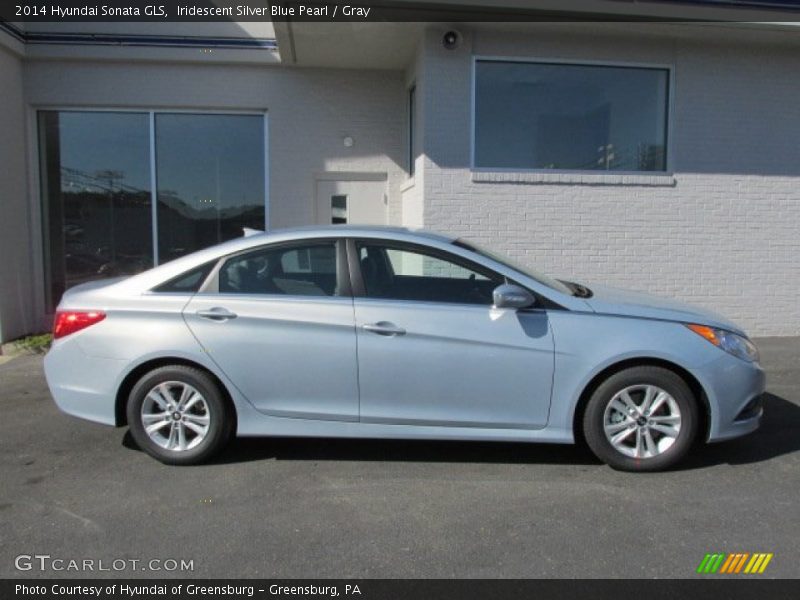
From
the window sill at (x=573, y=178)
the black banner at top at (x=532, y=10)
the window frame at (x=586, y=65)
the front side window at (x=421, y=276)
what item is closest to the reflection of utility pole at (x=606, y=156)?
the window frame at (x=586, y=65)

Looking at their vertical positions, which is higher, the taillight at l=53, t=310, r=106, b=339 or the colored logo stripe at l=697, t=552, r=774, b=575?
the taillight at l=53, t=310, r=106, b=339

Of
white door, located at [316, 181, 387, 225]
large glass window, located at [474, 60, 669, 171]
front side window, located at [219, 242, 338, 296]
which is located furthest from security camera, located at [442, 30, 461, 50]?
front side window, located at [219, 242, 338, 296]

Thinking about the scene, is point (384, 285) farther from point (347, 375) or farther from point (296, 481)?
point (296, 481)

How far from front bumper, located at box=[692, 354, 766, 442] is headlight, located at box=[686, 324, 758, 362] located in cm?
6

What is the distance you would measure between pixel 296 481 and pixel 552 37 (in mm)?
6490

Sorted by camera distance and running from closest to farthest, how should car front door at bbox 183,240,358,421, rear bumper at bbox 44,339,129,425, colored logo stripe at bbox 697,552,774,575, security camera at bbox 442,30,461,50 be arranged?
colored logo stripe at bbox 697,552,774,575 → car front door at bbox 183,240,358,421 → rear bumper at bbox 44,339,129,425 → security camera at bbox 442,30,461,50

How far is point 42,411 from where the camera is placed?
18.9 ft

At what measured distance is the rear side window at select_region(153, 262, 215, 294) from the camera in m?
4.39

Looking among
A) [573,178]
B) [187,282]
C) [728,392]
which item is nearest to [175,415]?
[187,282]

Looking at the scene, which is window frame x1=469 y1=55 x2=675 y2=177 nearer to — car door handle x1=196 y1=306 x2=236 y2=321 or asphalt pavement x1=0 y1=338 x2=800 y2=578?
asphalt pavement x1=0 y1=338 x2=800 y2=578

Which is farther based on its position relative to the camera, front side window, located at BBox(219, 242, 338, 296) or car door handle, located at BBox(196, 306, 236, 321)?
front side window, located at BBox(219, 242, 338, 296)
